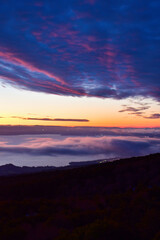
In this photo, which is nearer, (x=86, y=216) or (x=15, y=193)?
(x=86, y=216)

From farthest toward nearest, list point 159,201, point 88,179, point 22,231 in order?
point 88,179 < point 159,201 < point 22,231

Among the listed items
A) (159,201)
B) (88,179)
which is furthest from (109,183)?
(159,201)

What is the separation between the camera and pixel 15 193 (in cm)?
1456

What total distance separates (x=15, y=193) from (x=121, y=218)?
32.0 feet

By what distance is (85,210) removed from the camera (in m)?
9.04

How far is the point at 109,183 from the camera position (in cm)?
1547

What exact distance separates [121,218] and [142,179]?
786cm

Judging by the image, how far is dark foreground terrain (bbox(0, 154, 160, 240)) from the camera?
614 centimetres

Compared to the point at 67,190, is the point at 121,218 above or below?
above

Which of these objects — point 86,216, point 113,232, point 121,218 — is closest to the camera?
point 113,232

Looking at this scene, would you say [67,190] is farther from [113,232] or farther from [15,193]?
[113,232]

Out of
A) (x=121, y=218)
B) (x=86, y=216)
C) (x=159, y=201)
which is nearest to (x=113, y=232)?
(x=121, y=218)

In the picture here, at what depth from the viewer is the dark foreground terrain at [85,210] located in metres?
6.14

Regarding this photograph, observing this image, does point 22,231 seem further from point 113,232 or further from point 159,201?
point 159,201
